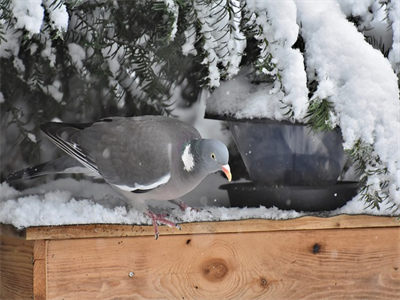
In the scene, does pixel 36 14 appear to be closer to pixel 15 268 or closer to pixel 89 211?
pixel 89 211

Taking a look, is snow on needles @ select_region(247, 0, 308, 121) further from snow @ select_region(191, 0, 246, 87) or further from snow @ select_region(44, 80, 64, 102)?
snow @ select_region(44, 80, 64, 102)

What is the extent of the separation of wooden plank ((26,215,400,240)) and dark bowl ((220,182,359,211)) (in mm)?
76

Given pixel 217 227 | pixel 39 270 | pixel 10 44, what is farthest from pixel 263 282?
pixel 10 44

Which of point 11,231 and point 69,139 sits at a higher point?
point 69,139

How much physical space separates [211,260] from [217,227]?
0.29ft

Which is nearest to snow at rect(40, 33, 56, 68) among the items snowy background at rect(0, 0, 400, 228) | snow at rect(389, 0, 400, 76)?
snowy background at rect(0, 0, 400, 228)

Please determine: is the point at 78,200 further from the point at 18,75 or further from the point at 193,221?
the point at 18,75

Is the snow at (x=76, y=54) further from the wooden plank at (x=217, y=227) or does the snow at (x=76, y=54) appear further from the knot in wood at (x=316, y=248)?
the knot in wood at (x=316, y=248)

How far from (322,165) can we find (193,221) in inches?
15.1

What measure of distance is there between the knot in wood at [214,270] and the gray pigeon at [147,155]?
0.52ft

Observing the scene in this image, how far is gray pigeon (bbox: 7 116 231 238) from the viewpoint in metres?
1.46

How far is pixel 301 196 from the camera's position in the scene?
64.9 inches

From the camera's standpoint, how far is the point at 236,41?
1.42m

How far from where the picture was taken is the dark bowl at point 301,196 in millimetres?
1644
